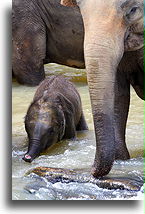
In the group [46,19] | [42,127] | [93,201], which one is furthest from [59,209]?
[46,19]

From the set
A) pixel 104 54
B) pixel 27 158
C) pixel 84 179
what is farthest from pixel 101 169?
pixel 27 158

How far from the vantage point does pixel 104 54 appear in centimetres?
341

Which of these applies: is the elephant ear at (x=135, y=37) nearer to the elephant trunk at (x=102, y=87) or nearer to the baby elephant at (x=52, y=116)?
the elephant trunk at (x=102, y=87)

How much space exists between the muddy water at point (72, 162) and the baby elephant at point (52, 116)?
7 cm

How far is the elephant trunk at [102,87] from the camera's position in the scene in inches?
133

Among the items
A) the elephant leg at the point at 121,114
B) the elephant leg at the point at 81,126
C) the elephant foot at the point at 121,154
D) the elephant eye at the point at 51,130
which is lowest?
the elephant leg at the point at 81,126

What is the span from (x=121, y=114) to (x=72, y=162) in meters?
0.40

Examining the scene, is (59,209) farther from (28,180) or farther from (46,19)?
(46,19)

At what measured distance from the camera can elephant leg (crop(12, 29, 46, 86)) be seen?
22.9 feet

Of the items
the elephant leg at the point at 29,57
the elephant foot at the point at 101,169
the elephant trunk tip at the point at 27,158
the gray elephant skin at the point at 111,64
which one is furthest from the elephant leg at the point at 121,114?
the elephant leg at the point at 29,57

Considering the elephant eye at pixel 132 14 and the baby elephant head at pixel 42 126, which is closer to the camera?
the elephant eye at pixel 132 14

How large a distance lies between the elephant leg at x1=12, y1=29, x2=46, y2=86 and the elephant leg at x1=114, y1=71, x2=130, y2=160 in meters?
2.71

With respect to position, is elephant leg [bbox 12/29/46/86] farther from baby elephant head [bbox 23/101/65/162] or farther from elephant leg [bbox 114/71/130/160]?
elephant leg [bbox 114/71/130/160]

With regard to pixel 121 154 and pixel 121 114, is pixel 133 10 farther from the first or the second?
pixel 121 154
